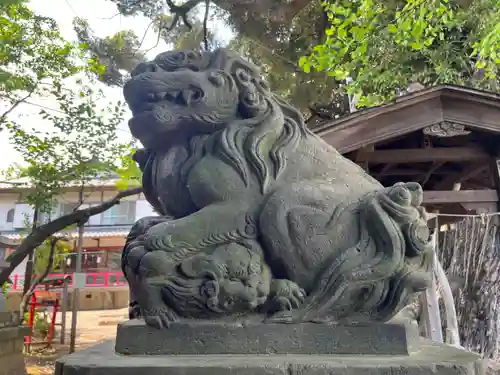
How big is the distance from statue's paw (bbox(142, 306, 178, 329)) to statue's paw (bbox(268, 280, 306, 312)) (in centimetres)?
32

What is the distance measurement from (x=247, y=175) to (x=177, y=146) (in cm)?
33

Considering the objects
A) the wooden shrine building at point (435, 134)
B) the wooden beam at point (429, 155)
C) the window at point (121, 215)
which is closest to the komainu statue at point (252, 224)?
the wooden shrine building at point (435, 134)

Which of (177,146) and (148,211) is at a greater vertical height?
(148,211)

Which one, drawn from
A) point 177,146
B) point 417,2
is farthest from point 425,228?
point 417,2

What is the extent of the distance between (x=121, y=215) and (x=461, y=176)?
53.7 ft

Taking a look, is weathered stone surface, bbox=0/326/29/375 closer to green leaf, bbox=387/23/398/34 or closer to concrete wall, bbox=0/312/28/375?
concrete wall, bbox=0/312/28/375

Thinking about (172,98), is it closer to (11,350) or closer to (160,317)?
(160,317)

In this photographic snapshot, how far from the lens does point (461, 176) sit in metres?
5.44

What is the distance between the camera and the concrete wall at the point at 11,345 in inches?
234

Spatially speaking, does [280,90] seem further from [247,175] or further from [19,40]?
[247,175]

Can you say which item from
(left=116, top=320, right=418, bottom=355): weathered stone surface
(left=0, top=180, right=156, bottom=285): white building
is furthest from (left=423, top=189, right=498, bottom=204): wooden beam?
(left=0, top=180, right=156, bottom=285): white building

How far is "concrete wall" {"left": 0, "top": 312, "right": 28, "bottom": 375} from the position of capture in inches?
234

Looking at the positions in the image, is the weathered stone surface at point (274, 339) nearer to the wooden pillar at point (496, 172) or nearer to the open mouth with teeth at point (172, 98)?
the open mouth with teeth at point (172, 98)

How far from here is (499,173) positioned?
4445mm
